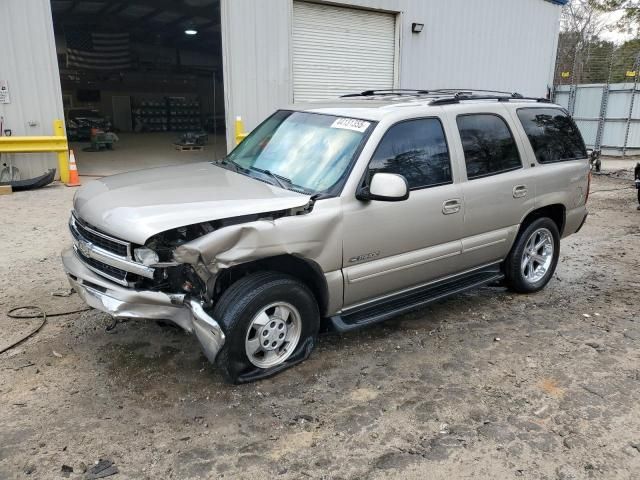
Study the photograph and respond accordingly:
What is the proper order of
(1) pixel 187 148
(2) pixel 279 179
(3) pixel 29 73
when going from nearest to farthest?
1. (2) pixel 279 179
2. (3) pixel 29 73
3. (1) pixel 187 148

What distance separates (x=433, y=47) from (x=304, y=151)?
37.1 ft

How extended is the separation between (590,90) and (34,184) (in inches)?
643

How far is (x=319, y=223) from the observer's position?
3.51 m

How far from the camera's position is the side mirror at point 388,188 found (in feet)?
11.7

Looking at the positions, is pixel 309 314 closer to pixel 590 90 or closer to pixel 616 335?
pixel 616 335

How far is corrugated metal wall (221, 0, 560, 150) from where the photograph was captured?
1110 centimetres

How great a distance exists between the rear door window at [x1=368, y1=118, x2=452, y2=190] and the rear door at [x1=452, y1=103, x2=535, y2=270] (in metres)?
0.23

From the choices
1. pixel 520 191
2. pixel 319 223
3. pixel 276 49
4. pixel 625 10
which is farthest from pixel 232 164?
pixel 625 10

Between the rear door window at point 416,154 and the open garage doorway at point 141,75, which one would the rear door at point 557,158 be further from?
the open garage doorway at point 141,75

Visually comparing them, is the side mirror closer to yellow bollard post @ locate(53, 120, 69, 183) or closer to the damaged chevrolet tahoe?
the damaged chevrolet tahoe

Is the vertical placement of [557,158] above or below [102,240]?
above

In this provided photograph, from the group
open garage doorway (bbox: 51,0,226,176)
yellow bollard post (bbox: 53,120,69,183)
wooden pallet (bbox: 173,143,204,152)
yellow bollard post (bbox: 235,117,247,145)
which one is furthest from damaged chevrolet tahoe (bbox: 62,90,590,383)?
wooden pallet (bbox: 173,143,204,152)

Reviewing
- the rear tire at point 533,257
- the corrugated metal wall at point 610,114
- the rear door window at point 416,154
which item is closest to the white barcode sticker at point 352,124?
the rear door window at point 416,154

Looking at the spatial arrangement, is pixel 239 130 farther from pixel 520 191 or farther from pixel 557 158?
pixel 520 191
